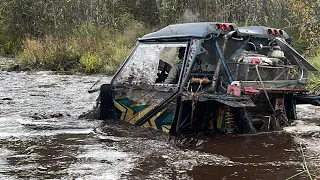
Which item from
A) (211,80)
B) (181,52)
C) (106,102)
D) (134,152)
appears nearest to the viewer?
(134,152)

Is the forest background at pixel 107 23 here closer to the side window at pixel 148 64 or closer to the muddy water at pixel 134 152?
the side window at pixel 148 64

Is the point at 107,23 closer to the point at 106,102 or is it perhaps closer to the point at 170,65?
the point at 106,102

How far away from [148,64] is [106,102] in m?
1.10

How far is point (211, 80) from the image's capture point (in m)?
6.43

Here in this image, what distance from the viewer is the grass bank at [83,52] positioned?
17.4 meters

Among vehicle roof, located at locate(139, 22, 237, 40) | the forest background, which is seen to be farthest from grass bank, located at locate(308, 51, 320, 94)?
vehicle roof, located at locate(139, 22, 237, 40)

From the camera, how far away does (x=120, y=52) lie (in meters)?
17.5

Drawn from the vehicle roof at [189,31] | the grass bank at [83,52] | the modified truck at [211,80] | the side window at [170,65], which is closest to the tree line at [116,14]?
the grass bank at [83,52]

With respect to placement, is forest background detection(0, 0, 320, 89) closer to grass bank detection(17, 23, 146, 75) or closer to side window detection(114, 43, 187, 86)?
grass bank detection(17, 23, 146, 75)

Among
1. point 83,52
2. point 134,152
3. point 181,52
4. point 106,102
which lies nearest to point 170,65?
point 181,52

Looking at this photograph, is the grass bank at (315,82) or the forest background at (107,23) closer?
the grass bank at (315,82)

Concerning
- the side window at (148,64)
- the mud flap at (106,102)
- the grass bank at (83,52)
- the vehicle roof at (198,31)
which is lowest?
the grass bank at (83,52)

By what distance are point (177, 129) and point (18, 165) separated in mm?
2104

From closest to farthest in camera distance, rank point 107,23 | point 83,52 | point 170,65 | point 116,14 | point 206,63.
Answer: point 206,63 < point 170,65 < point 83,52 < point 107,23 < point 116,14
